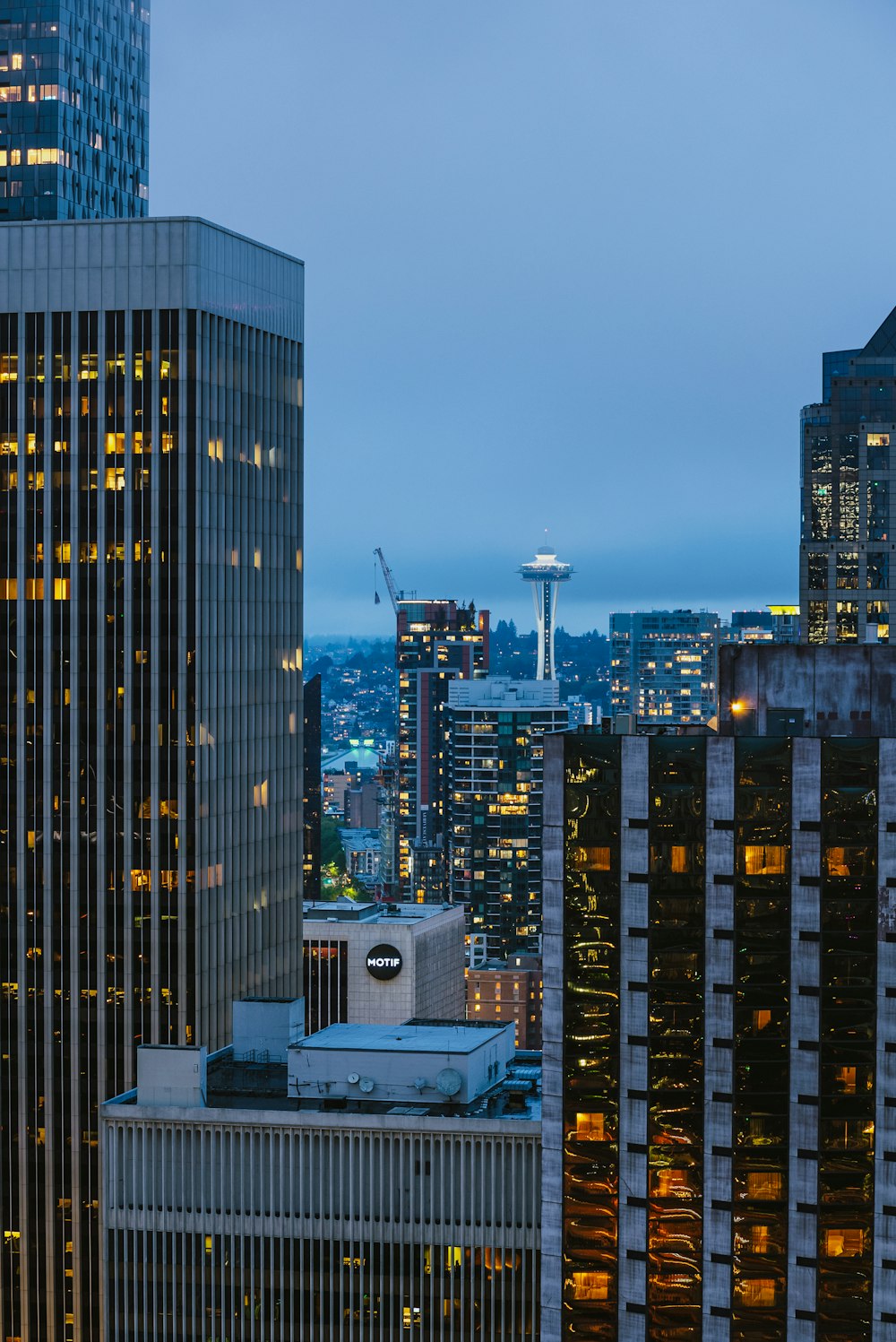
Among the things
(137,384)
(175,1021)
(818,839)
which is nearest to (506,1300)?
(818,839)

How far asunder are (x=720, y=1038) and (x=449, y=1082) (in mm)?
28727

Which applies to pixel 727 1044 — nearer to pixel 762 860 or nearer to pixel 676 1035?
pixel 676 1035

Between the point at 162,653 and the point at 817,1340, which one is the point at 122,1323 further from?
the point at 162,653

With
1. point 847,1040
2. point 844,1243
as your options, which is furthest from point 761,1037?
point 844,1243

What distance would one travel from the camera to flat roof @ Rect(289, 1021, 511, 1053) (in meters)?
150

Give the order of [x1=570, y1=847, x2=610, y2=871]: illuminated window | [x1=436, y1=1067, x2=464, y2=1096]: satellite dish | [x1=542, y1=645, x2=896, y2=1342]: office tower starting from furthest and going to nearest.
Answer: [x1=436, y1=1067, x2=464, y2=1096]: satellite dish
[x1=570, y1=847, x2=610, y2=871]: illuminated window
[x1=542, y1=645, x2=896, y2=1342]: office tower

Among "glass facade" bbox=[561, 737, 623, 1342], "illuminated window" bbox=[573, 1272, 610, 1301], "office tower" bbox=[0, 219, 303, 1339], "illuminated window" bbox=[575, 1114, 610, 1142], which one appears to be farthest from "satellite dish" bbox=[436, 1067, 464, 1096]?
"office tower" bbox=[0, 219, 303, 1339]

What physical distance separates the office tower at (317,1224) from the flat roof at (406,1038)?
15.4 ft

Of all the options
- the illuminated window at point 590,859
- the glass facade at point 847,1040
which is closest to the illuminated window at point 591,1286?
the glass facade at point 847,1040

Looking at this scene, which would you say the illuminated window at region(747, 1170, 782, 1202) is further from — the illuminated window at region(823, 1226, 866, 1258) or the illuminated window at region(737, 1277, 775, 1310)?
the illuminated window at region(737, 1277, 775, 1310)

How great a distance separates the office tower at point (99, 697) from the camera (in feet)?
623

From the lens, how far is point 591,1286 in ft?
415

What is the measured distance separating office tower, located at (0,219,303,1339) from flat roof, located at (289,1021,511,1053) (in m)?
35.3

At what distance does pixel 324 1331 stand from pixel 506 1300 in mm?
12946
